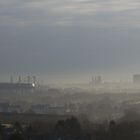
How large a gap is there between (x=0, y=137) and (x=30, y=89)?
70.5 metres

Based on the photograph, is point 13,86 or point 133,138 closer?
point 133,138

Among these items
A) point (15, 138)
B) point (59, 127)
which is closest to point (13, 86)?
point (59, 127)

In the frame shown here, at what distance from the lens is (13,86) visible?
93812mm

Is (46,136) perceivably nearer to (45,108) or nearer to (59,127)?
(59,127)

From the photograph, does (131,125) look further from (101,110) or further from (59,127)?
(101,110)

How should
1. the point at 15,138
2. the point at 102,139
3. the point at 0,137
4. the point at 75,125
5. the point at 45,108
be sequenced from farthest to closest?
the point at 45,108, the point at 75,125, the point at 102,139, the point at 0,137, the point at 15,138

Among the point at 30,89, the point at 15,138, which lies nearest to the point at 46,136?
the point at 15,138

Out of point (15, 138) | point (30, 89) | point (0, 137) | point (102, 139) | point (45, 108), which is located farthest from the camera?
point (30, 89)

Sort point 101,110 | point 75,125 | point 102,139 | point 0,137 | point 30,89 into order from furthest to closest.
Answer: point 30,89
point 101,110
point 75,125
point 102,139
point 0,137

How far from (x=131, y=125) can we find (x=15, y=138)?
863 centimetres

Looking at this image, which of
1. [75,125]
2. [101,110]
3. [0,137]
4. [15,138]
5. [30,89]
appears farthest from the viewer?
[30,89]

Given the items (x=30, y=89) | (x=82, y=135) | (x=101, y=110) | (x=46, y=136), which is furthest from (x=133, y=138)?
(x=30, y=89)

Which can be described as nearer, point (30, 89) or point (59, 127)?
point (59, 127)

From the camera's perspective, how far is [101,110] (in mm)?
46938
